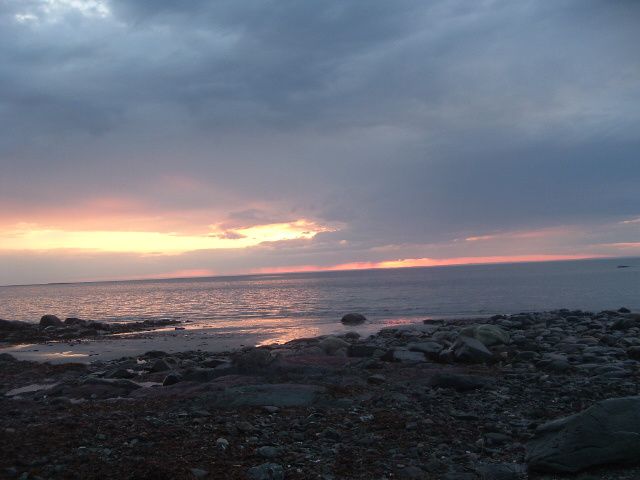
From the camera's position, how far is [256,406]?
10.6 m

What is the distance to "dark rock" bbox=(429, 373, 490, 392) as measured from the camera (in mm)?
12212

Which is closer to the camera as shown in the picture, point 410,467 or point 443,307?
point 410,467

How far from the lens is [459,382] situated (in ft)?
40.4

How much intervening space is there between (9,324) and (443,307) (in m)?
40.7

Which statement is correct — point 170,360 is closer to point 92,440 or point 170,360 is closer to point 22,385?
point 22,385

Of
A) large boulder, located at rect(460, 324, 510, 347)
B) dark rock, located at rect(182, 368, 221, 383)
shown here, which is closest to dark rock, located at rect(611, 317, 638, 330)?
large boulder, located at rect(460, 324, 510, 347)

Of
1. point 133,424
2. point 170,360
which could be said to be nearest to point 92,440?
point 133,424

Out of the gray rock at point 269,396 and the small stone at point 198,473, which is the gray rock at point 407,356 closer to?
the gray rock at point 269,396

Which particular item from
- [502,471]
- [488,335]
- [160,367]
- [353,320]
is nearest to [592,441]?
[502,471]

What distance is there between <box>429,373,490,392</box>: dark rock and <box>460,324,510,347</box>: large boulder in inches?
316

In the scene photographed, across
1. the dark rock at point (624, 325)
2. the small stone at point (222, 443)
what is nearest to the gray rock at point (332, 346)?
the small stone at point (222, 443)

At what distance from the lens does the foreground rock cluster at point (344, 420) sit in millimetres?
7121

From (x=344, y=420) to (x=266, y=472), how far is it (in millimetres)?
2931

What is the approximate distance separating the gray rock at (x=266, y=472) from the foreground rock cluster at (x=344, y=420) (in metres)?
0.02
